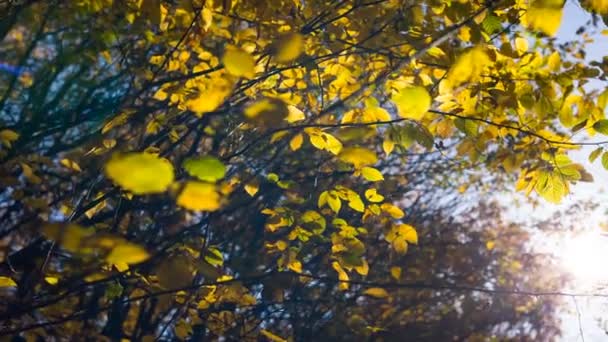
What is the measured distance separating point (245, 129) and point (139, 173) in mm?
1475

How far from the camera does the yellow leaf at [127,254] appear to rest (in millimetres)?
941

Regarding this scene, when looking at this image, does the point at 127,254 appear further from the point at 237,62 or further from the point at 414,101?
the point at 414,101

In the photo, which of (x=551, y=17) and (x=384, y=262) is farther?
(x=384, y=262)

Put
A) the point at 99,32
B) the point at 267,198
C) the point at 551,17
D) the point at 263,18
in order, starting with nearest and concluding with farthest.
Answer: the point at 551,17, the point at 263,18, the point at 99,32, the point at 267,198

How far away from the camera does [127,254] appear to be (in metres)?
0.95

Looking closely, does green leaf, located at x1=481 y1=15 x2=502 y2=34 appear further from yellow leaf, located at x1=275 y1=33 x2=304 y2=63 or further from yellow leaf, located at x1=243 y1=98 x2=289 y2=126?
yellow leaf, located at x1=243 y1=98 x2=289 y2=126

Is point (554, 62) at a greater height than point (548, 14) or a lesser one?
greater

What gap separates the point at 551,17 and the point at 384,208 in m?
1.29

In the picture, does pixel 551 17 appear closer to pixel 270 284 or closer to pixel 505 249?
pixel 270 284

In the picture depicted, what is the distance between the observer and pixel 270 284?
1478mm

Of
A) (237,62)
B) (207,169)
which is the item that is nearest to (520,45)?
(237,62)

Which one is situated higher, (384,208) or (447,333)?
(447,333)

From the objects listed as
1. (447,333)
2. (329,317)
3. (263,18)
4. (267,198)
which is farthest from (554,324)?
(263,18)

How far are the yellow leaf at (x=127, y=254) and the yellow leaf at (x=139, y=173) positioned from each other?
0.19 metres
